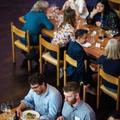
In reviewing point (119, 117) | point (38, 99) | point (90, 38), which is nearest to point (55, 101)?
point (38, 99)

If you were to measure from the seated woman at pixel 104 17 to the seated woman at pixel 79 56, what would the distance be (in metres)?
0.98

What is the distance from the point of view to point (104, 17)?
6.48 metres

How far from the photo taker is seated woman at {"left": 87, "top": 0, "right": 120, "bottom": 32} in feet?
20.6

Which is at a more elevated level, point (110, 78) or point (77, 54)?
point (77, 54)

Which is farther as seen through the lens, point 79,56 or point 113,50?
point 79,56

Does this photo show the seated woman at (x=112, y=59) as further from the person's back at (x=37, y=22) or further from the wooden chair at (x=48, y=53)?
the person's back at (x=37, y=22)

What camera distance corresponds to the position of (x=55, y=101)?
4.05 m

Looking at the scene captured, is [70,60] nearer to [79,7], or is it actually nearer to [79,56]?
[79,56]

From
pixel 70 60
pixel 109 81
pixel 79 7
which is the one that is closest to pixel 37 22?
pixel 79 7

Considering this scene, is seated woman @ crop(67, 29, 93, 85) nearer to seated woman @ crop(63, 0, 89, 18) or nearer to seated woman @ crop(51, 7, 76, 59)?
seated woman @ crop(51, 7, 76, 59)

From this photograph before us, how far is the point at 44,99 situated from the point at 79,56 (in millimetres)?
1367

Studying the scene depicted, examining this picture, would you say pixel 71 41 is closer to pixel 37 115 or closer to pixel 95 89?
pixel 95 89

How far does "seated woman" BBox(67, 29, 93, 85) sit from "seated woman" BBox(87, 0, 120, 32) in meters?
0.98

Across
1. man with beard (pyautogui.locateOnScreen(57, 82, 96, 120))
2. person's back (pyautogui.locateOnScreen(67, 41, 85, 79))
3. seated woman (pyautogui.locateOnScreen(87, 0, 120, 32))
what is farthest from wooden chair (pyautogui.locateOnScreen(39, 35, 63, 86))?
man with beard (pyautogui.locateOnScreen(57, 82, 96, 120))
